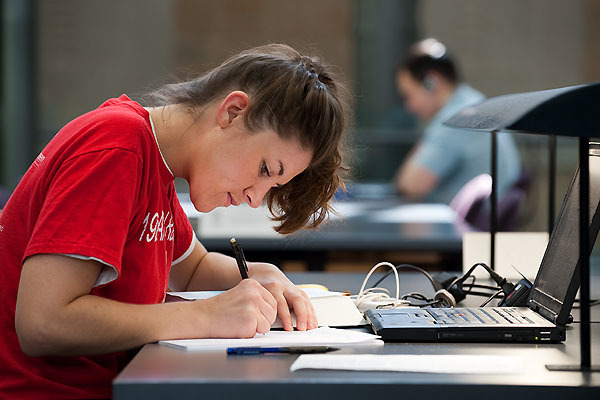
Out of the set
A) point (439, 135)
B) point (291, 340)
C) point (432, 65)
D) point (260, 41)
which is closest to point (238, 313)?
point (291, 340)

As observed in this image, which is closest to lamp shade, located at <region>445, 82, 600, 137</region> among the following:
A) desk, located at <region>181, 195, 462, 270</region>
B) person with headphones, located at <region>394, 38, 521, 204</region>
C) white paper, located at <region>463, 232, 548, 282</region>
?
white paper, located at <region>463, 232, 548, 282</region>

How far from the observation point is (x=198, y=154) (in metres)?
1.17

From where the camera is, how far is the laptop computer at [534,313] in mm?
1054

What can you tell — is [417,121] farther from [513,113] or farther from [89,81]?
[513,113]

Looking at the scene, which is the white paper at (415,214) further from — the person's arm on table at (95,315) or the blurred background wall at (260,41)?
the person's arm on table at (95,315)

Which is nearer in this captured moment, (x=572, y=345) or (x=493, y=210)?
(x=572, y=345)

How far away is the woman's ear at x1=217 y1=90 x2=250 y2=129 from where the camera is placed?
114cm

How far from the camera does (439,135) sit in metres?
3.72

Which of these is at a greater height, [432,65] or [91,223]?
[432,65]

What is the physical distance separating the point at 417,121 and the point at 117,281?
15.5ft

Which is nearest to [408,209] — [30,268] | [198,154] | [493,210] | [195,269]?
[493,210]

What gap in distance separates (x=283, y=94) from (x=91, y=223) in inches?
13.8

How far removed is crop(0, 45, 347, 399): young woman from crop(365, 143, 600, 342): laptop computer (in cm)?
16

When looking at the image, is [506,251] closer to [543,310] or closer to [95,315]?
[543,310]
